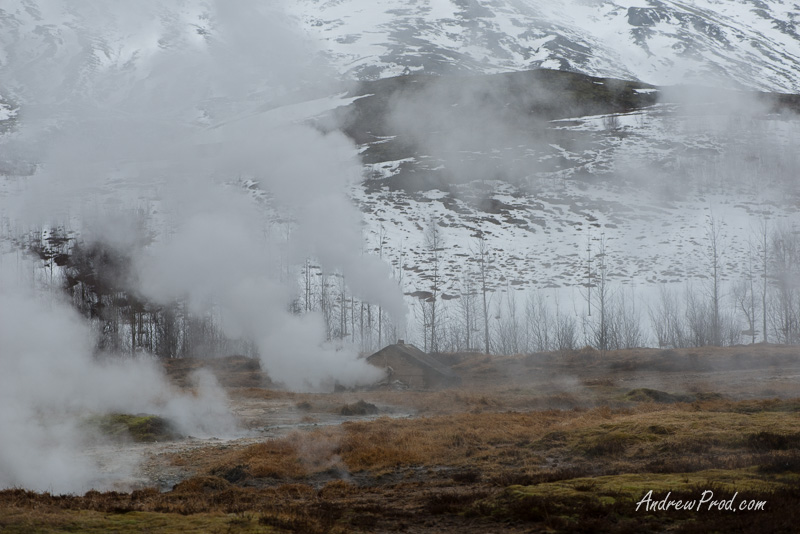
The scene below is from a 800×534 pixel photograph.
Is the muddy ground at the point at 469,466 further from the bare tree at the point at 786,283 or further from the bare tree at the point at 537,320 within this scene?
the bare tree at the point at 537,320

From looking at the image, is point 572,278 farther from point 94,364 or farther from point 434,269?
point 94,364

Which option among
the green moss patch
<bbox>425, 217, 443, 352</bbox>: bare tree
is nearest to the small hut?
<bbox>425, 217, 443, 352</bbox>: bare tree

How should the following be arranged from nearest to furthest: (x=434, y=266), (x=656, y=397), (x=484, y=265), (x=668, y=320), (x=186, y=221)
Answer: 1. (x=656, y=397)
2. (x=186, y=221)
3. (x=668, y=320)
4. (x=434, y=266)
5. (x=484, y=265)

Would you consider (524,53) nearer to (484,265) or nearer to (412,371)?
(484,265)

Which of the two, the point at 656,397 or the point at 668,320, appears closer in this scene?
the point at 656,397

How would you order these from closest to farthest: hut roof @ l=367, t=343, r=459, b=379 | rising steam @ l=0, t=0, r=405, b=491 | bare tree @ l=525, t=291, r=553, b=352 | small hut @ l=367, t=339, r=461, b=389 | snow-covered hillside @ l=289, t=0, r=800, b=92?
rising steam @ l=0, t=0, r=405, b=491, small hut @ l=367, t=339, r=461, b=389, hut roof @ l=367, t=343, r=459, b=379, bare tree @ l=525, t=291, r=553, b=352, snow-covered hillside @ l=289, t=0, r=800, b=92

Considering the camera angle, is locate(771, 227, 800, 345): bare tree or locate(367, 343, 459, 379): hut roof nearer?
locate(367, 343, 459, 379): hut roof

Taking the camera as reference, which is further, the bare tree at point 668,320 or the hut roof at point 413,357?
the bare tree at point 668,320

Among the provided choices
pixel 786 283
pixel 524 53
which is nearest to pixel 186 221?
pixel 786 283

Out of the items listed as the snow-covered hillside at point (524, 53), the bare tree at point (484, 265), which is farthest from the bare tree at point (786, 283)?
the snow-covered hillside at point (524, 53)

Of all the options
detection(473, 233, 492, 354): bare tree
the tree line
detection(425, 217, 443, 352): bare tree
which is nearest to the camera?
the tree line

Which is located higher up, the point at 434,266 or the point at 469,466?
the point at 434,266

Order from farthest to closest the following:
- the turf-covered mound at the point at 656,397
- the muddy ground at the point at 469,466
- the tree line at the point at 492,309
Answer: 1. the tree line at the point at 492,309
2. the turf-covered mound at the point at 656,397
3. the muddy ground at the point at 469,466

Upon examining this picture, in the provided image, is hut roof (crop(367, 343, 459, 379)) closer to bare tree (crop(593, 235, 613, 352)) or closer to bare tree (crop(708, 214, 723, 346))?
bare tree (crop(593, 235, 613, 352))
